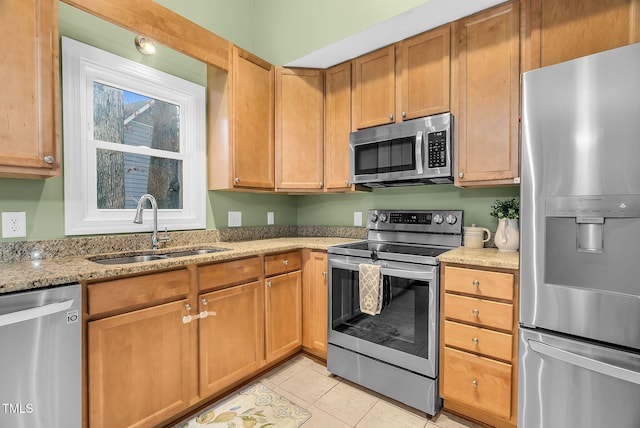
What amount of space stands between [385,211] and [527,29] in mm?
1489

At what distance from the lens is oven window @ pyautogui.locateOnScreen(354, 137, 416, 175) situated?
2.16 metres

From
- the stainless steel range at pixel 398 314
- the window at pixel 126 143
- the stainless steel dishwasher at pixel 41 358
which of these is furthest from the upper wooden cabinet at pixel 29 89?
the stainless steel range at pixel 398 314

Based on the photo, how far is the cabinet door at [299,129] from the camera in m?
2.64

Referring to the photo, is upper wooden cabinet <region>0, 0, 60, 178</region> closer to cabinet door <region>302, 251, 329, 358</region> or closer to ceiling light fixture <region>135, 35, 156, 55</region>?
ceiling light fixture <region>135, 35, 156, 55</region>

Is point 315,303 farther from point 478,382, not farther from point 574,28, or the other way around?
point 574,28

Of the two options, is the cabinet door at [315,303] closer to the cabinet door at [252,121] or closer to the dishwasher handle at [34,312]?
the cabinet door at [252,121]

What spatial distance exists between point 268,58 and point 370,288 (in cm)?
223

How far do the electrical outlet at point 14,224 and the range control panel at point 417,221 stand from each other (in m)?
2.27

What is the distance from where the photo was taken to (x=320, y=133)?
269 cm

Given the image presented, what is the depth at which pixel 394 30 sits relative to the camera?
211 cm

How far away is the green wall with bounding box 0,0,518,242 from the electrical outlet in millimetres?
24

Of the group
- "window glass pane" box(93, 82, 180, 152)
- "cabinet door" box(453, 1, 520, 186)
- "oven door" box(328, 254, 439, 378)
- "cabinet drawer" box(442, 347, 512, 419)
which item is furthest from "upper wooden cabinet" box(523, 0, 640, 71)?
"window glass pane" box(93, 82, 180, 152)

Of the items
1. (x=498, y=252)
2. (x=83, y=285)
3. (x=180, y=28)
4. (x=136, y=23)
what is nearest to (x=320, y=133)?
(x=180, y=28)

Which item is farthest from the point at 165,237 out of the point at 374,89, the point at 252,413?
the point at 374,89
